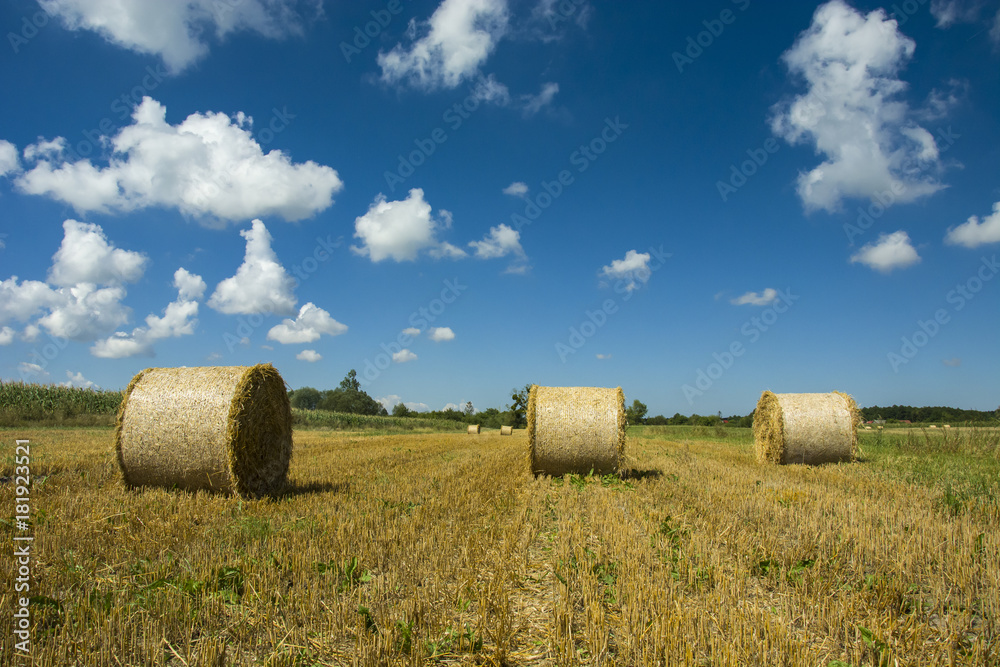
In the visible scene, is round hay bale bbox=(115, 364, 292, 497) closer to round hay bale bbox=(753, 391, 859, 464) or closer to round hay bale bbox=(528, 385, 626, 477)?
round hay bale bbox=(528, 385, 626, 477)

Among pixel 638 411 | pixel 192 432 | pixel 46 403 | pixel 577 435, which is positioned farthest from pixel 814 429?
pixel 638 411

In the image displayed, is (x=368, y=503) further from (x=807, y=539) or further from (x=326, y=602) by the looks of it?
(x=807, y=539)

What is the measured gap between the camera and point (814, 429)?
13.2 meters

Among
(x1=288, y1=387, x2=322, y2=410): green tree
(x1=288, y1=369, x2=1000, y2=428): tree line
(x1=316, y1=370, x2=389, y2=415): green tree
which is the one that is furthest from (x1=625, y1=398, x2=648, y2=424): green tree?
(x1=288, y1=387, x2=322, y2=410): green tree

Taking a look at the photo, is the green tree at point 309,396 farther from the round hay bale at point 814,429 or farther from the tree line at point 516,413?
the round hay bale at point 814,429

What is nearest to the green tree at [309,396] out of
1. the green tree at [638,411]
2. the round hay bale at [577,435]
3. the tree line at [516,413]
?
the tree line at [516,413]

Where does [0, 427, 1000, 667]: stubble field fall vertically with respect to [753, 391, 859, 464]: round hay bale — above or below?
below

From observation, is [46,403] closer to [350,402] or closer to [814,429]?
[814,429]

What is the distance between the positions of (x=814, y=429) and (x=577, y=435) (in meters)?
7.07

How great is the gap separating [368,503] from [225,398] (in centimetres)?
302

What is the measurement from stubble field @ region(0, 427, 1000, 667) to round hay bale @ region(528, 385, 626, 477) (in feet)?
8.19

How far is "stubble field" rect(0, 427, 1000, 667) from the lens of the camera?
3088 millimetres

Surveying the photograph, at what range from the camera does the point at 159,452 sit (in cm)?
788

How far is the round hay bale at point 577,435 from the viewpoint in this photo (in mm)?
10430
